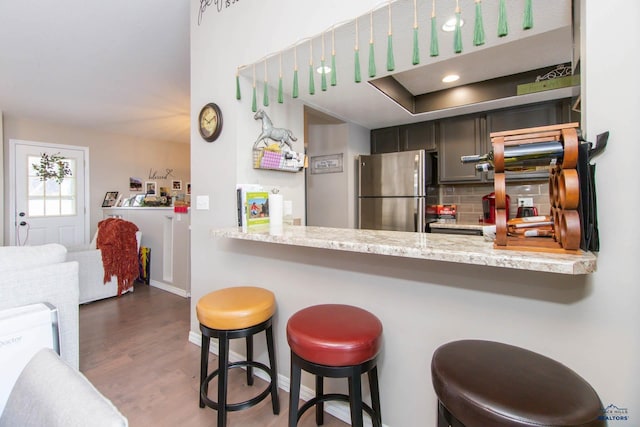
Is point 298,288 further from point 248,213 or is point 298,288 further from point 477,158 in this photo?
point 477,158

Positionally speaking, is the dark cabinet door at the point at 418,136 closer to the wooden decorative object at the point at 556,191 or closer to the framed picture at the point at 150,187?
the wooden decorative object at the point at 556,191

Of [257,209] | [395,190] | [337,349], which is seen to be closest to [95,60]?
[257,209]

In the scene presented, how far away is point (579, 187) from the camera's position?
867 mm

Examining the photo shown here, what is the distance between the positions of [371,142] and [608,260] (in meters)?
3.02

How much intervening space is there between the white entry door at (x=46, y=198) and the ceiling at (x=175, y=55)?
0.95 meters

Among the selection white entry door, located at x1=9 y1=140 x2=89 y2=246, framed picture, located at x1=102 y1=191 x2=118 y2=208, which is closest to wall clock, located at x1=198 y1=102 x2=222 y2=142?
white entry door, located at x1=9 y1=140 x2=89 y2=246

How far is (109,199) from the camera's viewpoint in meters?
5.34

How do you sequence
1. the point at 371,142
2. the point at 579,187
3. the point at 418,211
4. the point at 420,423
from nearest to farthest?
the point at 579,187 < the point at 420,423 < the point at 418,211 < the point at 371,142

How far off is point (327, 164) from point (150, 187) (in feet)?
14.1

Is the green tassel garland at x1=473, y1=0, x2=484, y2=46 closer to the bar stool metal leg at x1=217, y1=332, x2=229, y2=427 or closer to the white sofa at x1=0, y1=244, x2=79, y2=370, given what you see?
the bar stool metal leg at x1=217, y1=332, x2=229, y2=427

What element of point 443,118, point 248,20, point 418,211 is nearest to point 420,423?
point 418,211

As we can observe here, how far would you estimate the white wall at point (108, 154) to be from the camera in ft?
15.2

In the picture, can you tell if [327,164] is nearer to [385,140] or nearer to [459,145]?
[385,140]

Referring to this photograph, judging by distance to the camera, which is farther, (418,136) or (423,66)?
(418,136)
